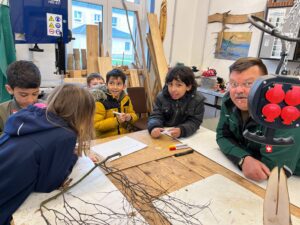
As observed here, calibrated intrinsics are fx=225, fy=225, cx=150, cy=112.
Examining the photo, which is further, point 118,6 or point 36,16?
point 118,6

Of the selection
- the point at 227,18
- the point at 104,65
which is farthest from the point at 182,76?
the point at 227,18

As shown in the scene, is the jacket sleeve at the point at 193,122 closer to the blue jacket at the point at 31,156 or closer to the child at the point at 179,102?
the child at the point at 179,102

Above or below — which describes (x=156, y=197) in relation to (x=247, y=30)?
below

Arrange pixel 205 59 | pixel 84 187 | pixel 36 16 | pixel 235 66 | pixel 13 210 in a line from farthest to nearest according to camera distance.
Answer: pixel 205 59 → pixel 36 16 → pixel 235 66 → pixel 84 187 → pixel 13 210

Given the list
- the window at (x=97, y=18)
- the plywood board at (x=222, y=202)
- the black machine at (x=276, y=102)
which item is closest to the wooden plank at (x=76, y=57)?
the window at (x=97, y=18)

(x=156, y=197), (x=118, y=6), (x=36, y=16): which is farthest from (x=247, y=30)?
(x=156, y=197)

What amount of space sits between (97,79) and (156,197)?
5.18 feet

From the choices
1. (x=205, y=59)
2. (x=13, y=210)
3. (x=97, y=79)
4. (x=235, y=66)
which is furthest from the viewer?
(x=205, y=59)

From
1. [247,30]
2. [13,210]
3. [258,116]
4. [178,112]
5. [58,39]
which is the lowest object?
[13,210]

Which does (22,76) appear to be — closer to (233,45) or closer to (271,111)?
(271,111)

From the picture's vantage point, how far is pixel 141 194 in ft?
2.65

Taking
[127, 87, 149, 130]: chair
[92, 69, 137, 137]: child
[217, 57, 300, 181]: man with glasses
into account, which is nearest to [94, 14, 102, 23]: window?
[127, 87, 149, 130]: chair

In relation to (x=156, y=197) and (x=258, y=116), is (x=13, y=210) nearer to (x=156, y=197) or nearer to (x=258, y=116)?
(x=156, y=197)

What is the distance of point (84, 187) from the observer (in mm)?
831
